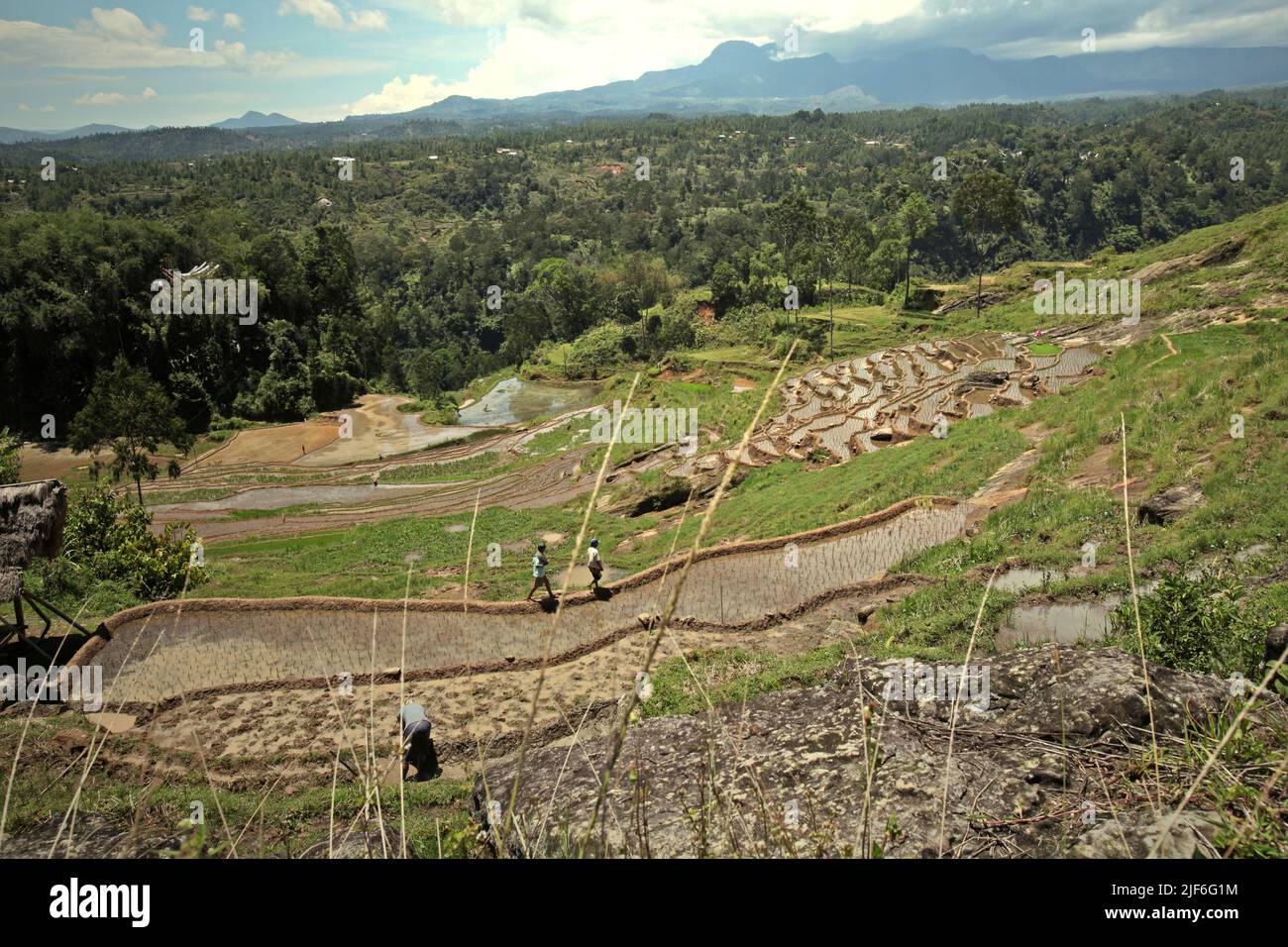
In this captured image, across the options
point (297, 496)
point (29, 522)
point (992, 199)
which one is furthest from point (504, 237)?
point (29, 522)

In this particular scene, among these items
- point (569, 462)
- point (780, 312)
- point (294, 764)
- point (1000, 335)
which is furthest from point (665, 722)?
point (780, 312)

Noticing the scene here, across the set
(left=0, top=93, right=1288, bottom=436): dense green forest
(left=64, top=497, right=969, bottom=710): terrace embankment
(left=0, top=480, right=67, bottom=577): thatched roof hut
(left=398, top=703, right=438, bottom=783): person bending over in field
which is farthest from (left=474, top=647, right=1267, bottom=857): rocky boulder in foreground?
(left=0, top=93, right=1288, bottom=436): dense green forest

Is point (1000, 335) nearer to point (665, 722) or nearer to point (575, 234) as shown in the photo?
point (665, 722)

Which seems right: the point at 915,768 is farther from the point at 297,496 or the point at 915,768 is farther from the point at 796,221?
the point at 796,221

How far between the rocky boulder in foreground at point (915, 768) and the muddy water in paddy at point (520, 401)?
46.3 metres

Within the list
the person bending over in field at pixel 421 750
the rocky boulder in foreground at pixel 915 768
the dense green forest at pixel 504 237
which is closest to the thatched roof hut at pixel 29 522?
the person bending over in field at pixel 421 750

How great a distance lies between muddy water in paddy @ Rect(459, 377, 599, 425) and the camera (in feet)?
181

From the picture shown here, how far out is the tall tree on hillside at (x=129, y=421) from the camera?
2453cm

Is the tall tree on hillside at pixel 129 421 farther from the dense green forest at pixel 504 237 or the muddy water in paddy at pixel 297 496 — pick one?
the dense green forest at pixel 504 237

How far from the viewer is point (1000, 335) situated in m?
42.3

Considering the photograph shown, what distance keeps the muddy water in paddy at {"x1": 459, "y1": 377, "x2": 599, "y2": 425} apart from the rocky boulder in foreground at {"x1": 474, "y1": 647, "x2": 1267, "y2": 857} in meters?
46.3

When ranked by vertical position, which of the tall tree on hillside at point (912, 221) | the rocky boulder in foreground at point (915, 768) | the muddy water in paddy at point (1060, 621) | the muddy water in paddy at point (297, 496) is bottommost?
the muddy water in paddy at point (297, 496)

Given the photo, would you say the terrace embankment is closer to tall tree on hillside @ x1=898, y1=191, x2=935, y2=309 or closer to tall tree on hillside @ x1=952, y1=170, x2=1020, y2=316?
tall tree on hillside @ x1=952, y1=170, x2=1020, y2=316
